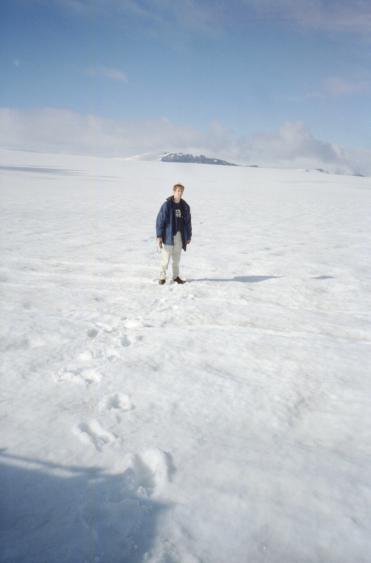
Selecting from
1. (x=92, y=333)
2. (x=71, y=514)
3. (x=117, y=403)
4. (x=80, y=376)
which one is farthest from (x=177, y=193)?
(x=71, y=514)

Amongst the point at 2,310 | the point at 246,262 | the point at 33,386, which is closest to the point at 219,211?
the point at 246,262

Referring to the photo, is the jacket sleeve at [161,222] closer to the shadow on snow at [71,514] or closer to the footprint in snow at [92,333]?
the footprint in snow at [92,333]

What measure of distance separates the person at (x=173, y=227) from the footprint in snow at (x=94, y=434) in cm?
473

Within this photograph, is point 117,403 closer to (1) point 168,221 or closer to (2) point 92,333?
(2) point 92,333

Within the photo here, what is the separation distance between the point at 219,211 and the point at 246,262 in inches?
472

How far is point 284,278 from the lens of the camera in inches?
338

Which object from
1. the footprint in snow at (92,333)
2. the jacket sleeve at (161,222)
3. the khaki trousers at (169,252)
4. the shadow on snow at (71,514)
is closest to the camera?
the shadow on snow at (71,514)

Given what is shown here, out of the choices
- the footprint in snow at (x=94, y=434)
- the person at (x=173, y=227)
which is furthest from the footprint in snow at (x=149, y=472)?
the person at (x=173, y=227)

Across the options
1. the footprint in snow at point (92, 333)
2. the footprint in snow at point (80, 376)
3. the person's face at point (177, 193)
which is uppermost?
the person's face at point (177, 193)

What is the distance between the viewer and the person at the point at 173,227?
775cm

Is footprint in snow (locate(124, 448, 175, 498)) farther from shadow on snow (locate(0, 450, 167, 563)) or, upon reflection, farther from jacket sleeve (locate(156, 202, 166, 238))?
jacket sleeve (locate(156, 202, 166, 238))

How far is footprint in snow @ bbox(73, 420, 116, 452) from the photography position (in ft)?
10.5

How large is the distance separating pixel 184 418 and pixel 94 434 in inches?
33.6

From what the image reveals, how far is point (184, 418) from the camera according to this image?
3604 mm
